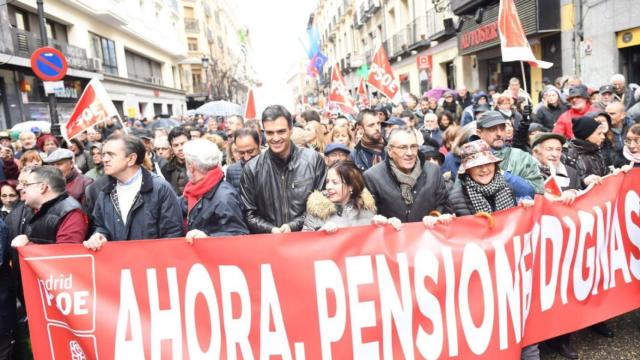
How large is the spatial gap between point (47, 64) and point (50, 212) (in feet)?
22.1

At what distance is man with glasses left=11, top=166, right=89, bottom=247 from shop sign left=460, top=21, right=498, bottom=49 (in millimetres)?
15357

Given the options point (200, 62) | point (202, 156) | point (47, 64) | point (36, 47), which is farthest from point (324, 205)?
point (200, 62)

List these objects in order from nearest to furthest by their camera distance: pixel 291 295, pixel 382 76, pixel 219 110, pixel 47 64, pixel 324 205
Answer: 1. pixel 291 295
2. pixel 324 205
3. pixel 47 64
4. pixel 382 76
5. pixel 219 110

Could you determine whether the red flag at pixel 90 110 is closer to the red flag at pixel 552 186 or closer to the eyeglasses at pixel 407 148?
the eyeglasses at pixel 407 148

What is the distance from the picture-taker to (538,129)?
234 inches

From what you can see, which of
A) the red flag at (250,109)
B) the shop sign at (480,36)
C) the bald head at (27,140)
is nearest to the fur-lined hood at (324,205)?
the bald head at (27,140)

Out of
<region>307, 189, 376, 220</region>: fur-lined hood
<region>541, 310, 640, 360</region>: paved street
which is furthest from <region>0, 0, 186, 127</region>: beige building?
<region>541, 310, 640, 360</region>: paved street

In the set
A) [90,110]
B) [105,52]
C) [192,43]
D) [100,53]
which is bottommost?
[90,110]

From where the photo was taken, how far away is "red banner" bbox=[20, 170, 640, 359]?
2.79m

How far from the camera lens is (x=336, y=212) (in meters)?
3.21

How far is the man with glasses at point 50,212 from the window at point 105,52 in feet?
77.5

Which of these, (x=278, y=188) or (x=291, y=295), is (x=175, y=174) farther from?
(x=291, y=295)

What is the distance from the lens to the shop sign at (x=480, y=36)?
16078 mm

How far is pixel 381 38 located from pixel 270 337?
3216 centimetres
